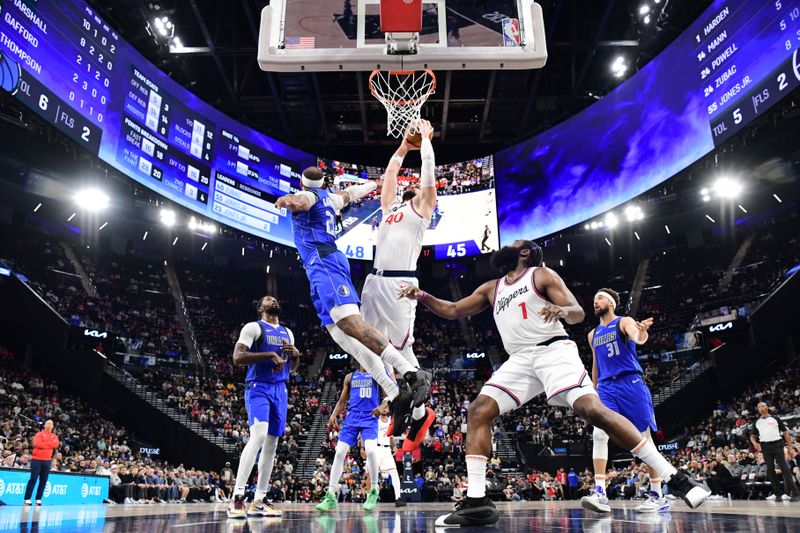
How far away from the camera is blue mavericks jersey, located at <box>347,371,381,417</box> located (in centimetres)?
845

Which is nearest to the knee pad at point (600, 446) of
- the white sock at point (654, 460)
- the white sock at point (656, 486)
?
the white sock at point (656, 486)

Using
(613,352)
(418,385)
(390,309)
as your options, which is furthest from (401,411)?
(613,352)

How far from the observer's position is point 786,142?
22.8m

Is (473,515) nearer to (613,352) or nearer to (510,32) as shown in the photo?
(613,352)

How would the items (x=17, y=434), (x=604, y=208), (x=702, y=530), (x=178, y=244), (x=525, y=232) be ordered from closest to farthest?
(x=702, y=530), (x=17, y=434), (x=604, y=208), (x=525, y=232), (x=178, y=244)

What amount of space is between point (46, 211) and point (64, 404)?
12.2 meters

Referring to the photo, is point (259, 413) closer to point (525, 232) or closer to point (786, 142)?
point (525, 232)

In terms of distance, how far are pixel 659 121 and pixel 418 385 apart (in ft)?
60.8

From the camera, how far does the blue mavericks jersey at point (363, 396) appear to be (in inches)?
332

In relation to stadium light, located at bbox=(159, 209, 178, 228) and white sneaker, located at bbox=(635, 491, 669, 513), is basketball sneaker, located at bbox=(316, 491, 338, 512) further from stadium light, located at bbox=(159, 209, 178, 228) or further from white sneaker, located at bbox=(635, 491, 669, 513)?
stadium light, located at bbox=(159, 209, 178, 228)

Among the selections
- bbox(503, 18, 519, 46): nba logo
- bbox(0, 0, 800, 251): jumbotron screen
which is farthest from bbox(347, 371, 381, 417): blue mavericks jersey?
bbox(0, 0, 800, 251): jumbotron screen

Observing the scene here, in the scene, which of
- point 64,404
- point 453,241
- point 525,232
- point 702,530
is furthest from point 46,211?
point 702,530

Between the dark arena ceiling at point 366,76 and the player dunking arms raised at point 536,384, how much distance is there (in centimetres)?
1709

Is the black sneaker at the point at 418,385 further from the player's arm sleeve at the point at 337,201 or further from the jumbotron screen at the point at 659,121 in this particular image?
the jumbotron screen at the point at 659,121
